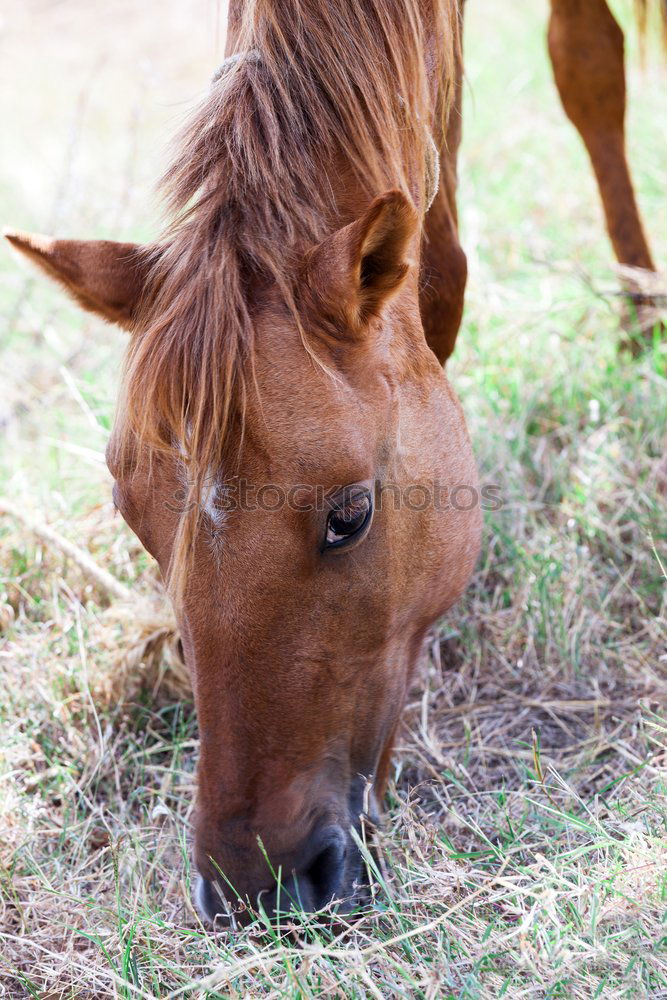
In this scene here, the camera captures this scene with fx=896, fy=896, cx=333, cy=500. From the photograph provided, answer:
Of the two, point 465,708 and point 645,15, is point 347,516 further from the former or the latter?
point 645,15

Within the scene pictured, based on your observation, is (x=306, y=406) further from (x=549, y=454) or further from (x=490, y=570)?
(x=549, y=454)

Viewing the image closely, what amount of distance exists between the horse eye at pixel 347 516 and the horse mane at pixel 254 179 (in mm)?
214

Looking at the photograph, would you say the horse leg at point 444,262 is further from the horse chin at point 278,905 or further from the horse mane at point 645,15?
the horse mane at point 645,15

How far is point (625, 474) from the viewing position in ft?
9.02

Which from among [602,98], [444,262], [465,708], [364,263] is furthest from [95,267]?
[602,98]

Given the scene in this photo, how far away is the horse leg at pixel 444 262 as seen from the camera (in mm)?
2342

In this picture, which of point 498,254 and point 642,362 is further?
point 498,254

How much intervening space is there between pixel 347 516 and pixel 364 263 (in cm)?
44

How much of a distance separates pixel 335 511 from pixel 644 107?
430cm

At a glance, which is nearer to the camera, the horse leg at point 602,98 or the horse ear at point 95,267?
the horse ear at point 95,267

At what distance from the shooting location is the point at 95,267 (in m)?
1.66

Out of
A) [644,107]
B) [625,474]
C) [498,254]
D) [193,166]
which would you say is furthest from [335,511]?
[644,107]

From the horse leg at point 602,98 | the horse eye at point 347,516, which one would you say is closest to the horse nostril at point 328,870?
the horse eye at point 347,516

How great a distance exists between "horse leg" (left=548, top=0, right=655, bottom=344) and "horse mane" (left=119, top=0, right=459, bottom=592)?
1.65 metres
